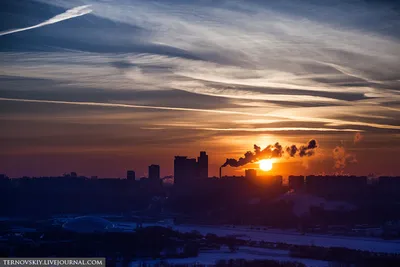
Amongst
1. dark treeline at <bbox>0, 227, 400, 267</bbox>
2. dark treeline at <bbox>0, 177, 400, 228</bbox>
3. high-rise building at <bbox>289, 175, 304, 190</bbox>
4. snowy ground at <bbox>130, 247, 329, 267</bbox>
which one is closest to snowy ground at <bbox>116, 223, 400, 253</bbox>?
dark treeline at <bbox>0, 227, 400, 267</bbox>

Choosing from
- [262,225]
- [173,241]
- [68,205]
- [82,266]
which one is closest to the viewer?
[82,266]

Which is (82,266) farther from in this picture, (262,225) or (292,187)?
(292,187)

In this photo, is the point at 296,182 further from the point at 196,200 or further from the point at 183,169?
the point at 183,169

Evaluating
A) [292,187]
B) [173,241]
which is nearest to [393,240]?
[173,241]

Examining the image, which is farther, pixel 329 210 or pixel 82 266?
pixel 329 210

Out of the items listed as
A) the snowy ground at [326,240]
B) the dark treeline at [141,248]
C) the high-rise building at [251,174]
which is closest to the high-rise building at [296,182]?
the high-rise building at [251,174]

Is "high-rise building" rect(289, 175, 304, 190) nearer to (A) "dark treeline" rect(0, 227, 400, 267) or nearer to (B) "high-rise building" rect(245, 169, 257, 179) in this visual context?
(B) "high-rise building" rect(245, 169, 257, 179)
